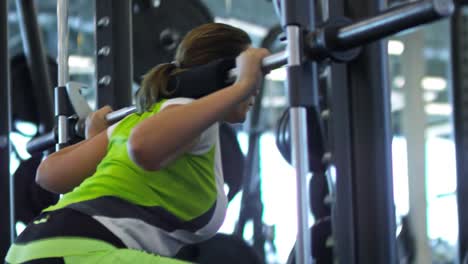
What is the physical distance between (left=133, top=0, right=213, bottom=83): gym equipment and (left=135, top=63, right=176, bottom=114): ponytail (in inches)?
47.0

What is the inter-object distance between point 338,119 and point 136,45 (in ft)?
4.58

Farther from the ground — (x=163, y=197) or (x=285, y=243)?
(x=163, y=197)

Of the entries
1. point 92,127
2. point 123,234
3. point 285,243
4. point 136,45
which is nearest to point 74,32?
point 285,243

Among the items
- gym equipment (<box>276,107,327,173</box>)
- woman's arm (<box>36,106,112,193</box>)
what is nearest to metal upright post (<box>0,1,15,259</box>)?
gym equipment (<box>276,107,327,173</box>)

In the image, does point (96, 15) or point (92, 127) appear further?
point (96, 15)

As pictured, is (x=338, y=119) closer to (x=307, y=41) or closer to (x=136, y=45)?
(x=307, y=41)

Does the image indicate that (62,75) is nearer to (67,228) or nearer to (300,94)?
(67,228)

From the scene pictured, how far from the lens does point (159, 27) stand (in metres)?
3.14

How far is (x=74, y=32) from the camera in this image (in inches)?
402

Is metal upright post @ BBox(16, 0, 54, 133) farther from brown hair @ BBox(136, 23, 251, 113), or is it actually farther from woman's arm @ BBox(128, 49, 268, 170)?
woman's arm @ BBox(128, 49, 268, 170)

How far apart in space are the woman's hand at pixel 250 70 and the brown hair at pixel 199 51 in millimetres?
139

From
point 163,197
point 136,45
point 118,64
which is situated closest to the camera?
point 163,197

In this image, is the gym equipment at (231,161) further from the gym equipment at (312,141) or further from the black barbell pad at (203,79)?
the black barbell pad at (203,79)

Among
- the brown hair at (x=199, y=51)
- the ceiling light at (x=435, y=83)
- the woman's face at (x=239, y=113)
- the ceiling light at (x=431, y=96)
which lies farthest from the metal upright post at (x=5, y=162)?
the ceiling light at (x=431, y=96)
